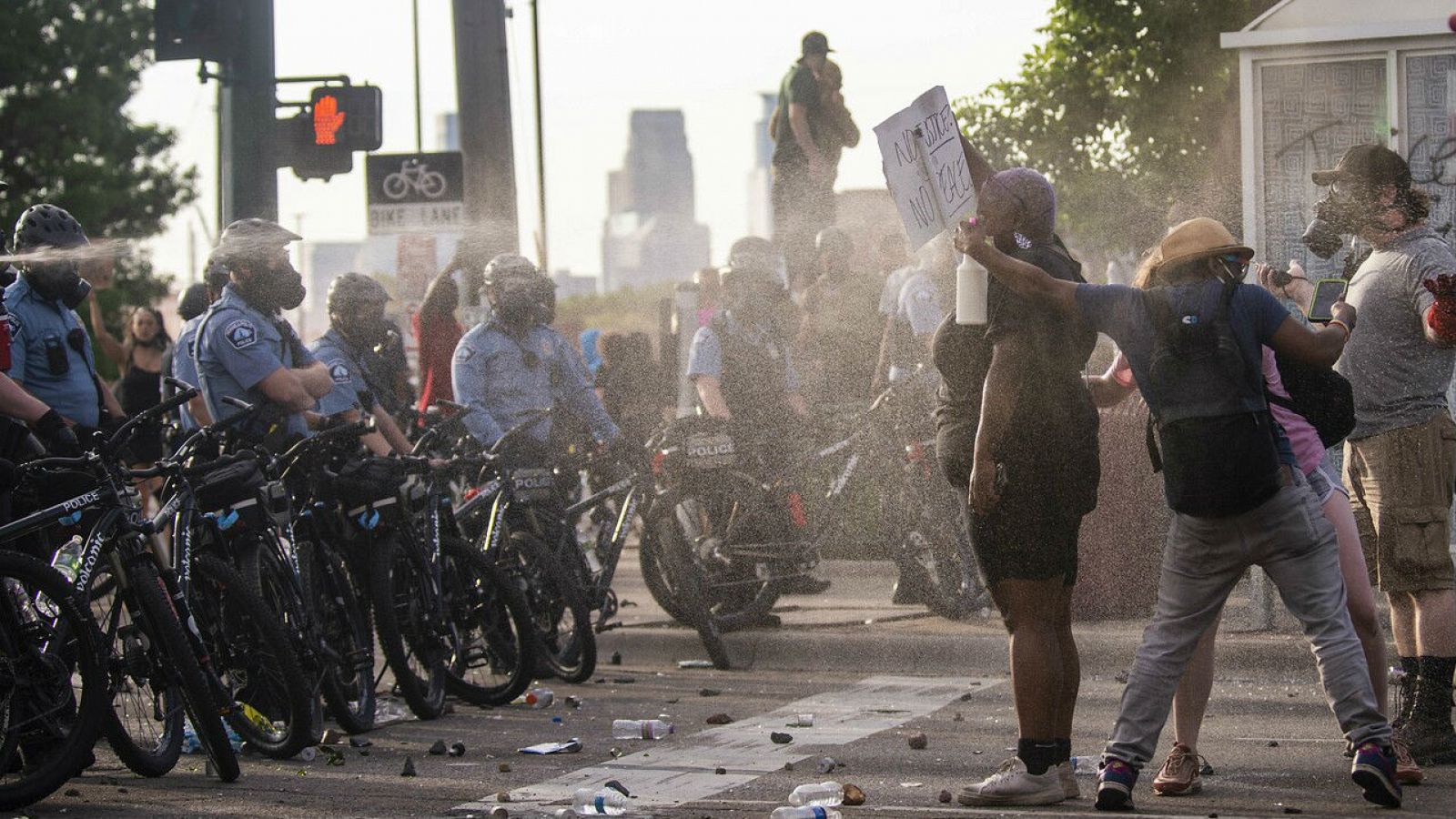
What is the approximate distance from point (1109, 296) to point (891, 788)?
5.29ft

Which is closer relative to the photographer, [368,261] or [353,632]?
[353,632]

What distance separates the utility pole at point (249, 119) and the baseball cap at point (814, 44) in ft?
14.2

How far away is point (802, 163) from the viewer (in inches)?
568

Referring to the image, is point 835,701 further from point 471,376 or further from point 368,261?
point 368,261

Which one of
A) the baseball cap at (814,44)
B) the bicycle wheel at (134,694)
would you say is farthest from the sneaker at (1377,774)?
the baseball cap at (814,44)

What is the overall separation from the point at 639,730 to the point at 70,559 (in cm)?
210

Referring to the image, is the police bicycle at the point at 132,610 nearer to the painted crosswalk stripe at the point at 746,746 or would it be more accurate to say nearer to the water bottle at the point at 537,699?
the painted crosswalk stripe at the point at 746,746

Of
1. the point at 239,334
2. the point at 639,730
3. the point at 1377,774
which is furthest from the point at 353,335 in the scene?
the point at 1377,774

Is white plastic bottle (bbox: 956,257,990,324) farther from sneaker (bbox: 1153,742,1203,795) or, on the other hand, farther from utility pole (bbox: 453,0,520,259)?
utility pole (bbox: 453,0,520,259)

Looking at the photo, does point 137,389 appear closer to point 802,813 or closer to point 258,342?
point 258,342

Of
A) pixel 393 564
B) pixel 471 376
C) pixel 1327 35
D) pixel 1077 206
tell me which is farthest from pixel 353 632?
pixel 1077 206

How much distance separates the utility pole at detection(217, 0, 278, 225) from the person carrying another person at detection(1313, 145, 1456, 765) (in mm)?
5886

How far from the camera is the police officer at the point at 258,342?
25.8 feet

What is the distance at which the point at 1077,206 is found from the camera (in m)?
22.2
